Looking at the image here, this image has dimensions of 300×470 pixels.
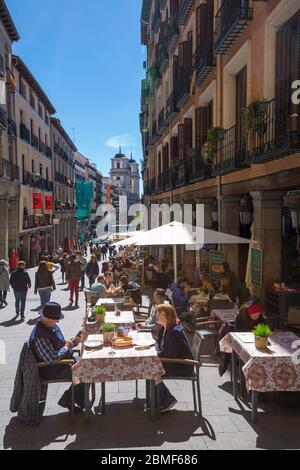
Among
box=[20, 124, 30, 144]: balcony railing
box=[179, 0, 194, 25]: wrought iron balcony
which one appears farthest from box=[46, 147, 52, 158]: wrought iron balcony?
box=[179, 0, 194, 25]: wrought iron balcony

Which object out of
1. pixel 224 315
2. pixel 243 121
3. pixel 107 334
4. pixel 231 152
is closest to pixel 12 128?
pixel 231 152

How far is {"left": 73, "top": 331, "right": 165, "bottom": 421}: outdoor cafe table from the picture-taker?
5.33 m

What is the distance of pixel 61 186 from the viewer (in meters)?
48.2

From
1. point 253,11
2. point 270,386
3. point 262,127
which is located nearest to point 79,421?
point 270,386

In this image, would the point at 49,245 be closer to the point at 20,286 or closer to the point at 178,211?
the point at 178,211

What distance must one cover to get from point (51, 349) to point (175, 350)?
5.35ft

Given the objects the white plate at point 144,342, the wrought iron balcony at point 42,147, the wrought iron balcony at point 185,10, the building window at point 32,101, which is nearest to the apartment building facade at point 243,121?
the wrought iron balcony at point 185,10

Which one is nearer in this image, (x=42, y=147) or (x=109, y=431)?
(x=109, y=431)

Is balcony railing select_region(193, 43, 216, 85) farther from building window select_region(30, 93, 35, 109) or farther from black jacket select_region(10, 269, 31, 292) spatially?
building window select_region(30, 93, 35, 109)

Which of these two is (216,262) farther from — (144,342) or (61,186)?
(61,186)

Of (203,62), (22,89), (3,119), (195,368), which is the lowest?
(195,368)

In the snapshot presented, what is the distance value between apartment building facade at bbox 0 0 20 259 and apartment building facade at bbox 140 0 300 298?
31.8ft

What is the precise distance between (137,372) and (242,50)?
879cm

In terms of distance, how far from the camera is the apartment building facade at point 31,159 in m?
28.7
